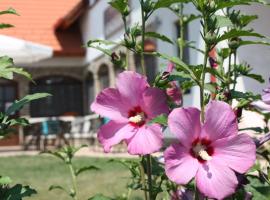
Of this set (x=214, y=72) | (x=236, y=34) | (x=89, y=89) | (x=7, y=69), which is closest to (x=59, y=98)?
(x=89, y=89)

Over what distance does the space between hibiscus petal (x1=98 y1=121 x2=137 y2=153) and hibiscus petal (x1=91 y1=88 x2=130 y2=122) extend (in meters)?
0.02

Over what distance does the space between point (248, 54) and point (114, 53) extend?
8117 millimetres

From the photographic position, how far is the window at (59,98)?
65.1 ft

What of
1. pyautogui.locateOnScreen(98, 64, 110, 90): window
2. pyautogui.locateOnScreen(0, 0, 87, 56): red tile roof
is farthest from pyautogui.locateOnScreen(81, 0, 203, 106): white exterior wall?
pyautogui.locateOnScreen(0, 0, 87, 56): red tile roof

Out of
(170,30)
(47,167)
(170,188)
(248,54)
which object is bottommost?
(47,167)

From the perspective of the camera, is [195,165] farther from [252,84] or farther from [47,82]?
[47,82]

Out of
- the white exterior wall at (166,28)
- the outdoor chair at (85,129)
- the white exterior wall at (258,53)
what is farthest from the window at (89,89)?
the white exterior wall at (258,53)

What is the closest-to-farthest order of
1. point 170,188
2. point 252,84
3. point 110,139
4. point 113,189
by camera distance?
point 110,139 < point 170,188 < point 113,189 < point 252,84

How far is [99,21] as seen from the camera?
18281mm

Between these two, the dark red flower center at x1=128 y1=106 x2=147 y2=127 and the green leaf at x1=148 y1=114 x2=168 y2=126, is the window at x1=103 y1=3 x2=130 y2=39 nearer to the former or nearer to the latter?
the dark red flower center at x1=128 y1=106 x2=147 y2=127

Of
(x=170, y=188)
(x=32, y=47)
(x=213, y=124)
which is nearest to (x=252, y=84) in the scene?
(x=32, y=47)

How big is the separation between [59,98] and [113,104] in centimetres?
1881

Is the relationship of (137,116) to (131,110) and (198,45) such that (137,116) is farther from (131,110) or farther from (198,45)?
(198,45)

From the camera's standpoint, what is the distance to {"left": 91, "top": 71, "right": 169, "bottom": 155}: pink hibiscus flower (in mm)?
1321
